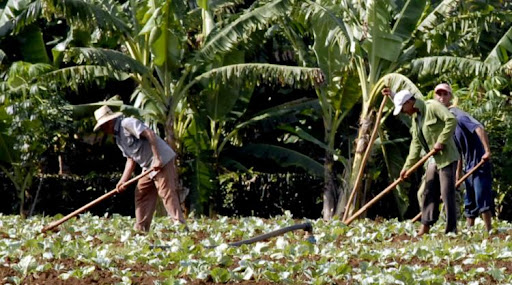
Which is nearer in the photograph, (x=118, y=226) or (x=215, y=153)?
(x=118, y=226)

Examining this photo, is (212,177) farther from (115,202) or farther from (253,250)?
(253,250)

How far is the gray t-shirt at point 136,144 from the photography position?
12359 millimetres

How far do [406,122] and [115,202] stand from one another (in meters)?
6.42

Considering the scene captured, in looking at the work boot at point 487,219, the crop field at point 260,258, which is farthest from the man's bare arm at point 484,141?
the crop field at point 260,258

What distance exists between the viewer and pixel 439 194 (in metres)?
12.4

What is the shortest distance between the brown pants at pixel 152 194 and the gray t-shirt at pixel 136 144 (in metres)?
0.15

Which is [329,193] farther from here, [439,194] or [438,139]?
[438,139]

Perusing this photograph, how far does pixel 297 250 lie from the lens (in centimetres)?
980

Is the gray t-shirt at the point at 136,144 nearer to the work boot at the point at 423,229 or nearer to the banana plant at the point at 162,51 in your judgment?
the work boot at the point at 423,229

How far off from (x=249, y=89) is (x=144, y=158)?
28.5 feet

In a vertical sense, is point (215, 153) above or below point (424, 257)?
below

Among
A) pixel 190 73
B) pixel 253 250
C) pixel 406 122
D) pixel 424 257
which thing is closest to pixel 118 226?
pixel 253 250

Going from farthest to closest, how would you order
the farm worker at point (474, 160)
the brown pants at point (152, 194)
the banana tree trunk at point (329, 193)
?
1. the banana tree trunk at point (329, 193)
2. the farm worker at point (474, 160)
3. the brown pants at point (152, 194)

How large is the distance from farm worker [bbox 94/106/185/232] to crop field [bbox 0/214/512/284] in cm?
26
